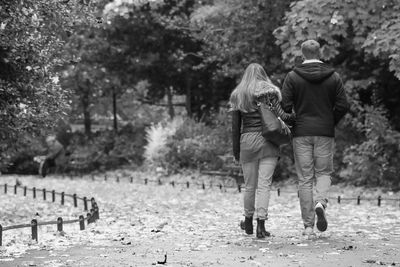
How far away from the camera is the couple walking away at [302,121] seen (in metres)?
6.79

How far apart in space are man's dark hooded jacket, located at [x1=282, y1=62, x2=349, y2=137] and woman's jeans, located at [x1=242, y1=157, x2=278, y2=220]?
0.47m

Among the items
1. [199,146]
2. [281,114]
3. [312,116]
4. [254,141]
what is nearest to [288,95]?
[281,114]

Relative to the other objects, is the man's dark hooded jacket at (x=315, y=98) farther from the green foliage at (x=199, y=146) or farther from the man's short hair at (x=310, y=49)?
the green foliage at (x=199, y=146)

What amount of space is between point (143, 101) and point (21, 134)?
16.2 m

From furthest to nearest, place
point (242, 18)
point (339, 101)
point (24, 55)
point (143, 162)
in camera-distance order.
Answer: point (143, 162)
point (242, 18)
point (24, 55)
point (339, 101)

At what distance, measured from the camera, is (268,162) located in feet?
22.9

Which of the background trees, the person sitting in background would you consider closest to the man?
the background trees

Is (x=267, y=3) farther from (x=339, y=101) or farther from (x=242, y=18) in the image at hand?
(x=339, y=101)

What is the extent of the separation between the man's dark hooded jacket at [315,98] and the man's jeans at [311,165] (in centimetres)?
9

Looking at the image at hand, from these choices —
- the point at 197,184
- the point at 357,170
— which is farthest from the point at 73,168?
the point at 357,170

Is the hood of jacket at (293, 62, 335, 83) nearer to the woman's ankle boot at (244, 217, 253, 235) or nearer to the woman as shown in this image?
the woman

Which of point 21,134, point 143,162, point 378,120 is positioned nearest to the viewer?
point 21,134

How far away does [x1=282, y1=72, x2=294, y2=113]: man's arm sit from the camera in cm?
686

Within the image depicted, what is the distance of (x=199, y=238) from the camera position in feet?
23.3
